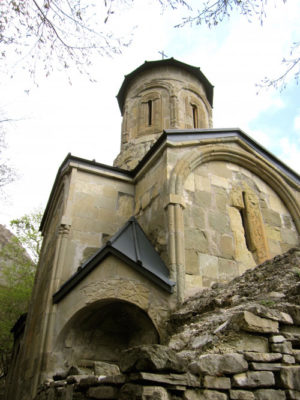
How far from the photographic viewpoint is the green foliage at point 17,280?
46.3ft

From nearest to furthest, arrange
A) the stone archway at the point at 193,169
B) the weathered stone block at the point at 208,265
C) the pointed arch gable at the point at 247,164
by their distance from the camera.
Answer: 1. the stone archway at the point at 193,169
2. the weathered stone block at the point at 208,265
3. the pointed arch gable at the point at 247,164

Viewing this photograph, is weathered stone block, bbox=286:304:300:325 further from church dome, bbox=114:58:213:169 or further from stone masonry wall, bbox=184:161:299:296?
church dome, bbox=114:58:213:169

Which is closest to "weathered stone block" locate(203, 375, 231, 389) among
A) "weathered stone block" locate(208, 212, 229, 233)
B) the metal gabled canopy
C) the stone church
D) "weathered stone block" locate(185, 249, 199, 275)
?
the stone church

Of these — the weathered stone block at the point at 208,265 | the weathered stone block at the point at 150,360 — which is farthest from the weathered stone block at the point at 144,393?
the weathered stone block at the point at 208,265

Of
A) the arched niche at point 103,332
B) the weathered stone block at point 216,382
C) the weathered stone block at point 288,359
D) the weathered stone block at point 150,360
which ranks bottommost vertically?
the weathered stone block at point 216,382

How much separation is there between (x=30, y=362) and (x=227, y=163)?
220 inches

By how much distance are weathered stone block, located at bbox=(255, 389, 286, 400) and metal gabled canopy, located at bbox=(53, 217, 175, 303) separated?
276 centimetres

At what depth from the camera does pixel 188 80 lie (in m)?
12.6

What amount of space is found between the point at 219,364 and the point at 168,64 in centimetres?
1184

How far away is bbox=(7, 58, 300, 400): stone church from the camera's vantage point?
5320 mm

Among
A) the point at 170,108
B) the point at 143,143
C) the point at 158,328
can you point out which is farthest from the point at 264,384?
the point at 170,108

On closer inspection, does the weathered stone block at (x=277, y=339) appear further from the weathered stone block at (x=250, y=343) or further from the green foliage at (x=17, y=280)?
the green foliage at (x=17, y=280)

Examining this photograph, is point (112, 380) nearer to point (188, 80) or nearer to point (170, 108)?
point (170, 108)

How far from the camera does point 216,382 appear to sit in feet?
8.38
